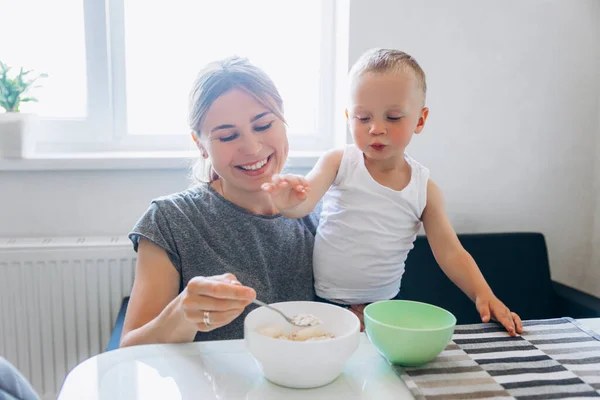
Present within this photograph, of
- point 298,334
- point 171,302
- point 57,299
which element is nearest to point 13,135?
point 57,299

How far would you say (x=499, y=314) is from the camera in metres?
1.10

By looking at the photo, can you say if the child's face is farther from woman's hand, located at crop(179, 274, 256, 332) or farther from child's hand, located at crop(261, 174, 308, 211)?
woman's hand, located at crop(179, 274, 256, 332)

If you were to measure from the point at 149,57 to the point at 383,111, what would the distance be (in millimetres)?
1123

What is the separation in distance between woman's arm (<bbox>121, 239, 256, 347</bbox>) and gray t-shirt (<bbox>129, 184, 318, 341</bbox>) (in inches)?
1.4

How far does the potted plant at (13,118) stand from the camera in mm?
1721

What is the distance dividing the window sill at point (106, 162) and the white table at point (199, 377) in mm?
935

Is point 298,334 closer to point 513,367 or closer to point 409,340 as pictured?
point 409,340

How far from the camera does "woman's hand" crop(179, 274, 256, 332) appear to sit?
841mm

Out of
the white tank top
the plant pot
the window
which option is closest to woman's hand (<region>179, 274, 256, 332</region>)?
the white tank top

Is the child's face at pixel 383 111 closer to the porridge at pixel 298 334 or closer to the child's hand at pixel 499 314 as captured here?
the child's hand at pixel 499 314

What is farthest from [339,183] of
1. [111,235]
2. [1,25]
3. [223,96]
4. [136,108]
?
[1,25]

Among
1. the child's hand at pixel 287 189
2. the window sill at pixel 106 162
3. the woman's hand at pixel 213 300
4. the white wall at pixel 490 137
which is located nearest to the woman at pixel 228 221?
the child's hand at pixel 287 189

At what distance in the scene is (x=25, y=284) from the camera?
1.68 metres

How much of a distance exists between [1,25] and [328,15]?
3.83 feet
